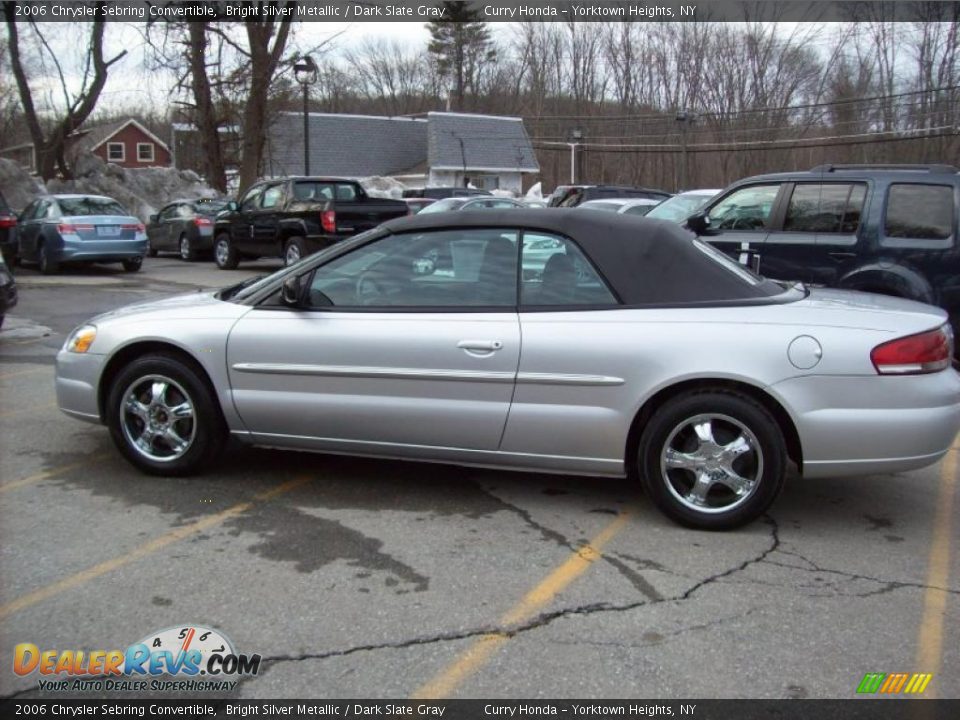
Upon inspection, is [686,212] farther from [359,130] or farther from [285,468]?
[359,130]

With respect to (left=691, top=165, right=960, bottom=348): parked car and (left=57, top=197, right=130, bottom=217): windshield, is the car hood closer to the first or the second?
(left=691, top=165, right=960, bottom=348): parked car

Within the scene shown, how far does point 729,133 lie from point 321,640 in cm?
4046

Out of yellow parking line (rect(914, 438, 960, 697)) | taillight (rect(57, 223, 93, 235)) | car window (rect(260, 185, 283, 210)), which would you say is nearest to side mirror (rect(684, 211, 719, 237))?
yellow parking line (rect(914, 438, 960, 697))

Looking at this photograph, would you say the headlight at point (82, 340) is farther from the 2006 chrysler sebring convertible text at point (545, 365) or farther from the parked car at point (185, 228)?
the parked car at point (185, 228)

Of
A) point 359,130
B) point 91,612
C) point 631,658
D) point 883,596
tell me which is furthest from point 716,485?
point 359,130

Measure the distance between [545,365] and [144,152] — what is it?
75271mm

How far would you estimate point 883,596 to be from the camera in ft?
11.6

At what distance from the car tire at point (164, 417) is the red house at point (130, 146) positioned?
69.7m

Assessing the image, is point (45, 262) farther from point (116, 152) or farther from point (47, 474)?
point (116, 152)

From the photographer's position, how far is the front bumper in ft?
16.0

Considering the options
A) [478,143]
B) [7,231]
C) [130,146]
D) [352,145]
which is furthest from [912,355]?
[130,146]

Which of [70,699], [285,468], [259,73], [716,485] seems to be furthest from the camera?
[259,73]

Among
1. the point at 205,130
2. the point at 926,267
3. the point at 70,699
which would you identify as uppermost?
the point at 205,130

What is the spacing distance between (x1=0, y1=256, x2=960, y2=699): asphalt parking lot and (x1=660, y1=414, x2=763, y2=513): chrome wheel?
0.19m
